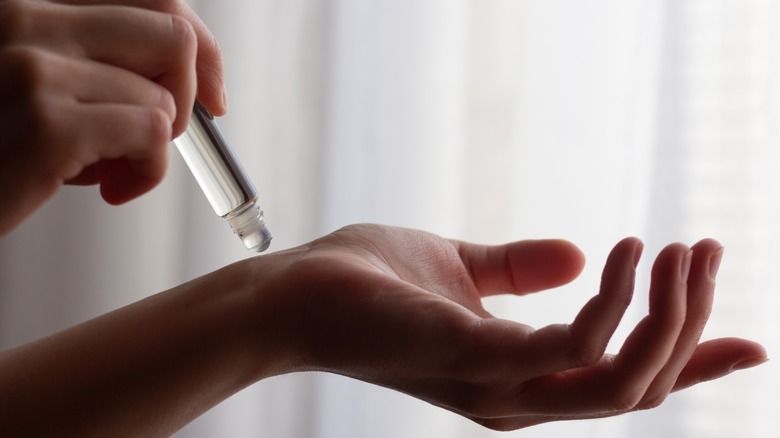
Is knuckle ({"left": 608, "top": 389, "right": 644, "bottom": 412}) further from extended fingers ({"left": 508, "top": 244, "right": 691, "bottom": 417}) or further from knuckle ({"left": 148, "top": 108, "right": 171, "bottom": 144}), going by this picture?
knuckle ({"left": 148, "top": 108, "right": 171, "bottom": 144})

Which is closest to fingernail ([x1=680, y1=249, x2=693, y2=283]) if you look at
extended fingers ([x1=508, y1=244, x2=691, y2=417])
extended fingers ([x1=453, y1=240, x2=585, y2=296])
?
extended fingers ([x1=508, y1=244, x2=691, y2=417])

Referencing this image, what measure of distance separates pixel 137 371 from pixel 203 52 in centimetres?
23

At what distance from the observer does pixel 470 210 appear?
1185mm

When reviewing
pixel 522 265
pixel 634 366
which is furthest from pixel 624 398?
pixel 522 265

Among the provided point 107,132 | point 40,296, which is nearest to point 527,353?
point 107,132

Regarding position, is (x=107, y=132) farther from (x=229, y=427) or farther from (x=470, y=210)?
(x=229, y=427)

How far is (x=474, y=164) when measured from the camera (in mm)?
1176

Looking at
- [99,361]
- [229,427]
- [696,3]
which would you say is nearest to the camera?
[99,361]

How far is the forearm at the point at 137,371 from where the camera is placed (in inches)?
21.5

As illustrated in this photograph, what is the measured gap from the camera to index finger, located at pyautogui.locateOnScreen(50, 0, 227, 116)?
488 mm

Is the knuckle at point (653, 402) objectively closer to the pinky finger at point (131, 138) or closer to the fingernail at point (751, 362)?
the fingernail at point (751, 362)

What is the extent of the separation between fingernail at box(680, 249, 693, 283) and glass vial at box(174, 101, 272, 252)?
0.31 m

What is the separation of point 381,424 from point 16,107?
3.06 ft

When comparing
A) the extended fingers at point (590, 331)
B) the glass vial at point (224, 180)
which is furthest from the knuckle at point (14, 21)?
the extended fingers at point (590, 331)
